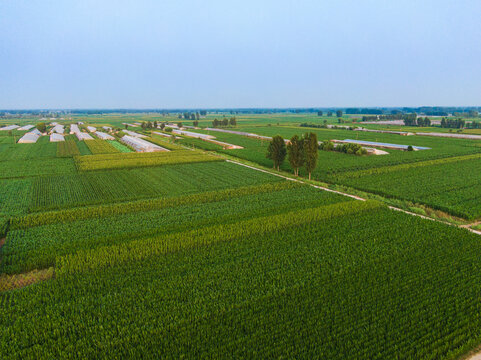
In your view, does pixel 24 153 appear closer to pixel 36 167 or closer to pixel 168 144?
pixel 36 167

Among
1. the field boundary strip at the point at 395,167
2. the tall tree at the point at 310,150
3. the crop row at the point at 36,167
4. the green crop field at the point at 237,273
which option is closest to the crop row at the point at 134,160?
the crop row at the point at 36,167

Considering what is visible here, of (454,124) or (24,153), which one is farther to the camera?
(454,124)

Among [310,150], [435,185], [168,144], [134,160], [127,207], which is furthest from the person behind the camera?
[168,144]

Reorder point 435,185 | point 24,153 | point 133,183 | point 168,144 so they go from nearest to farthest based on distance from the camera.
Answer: point 435,185 < point 133,183 < point 24,153 < point 168,144

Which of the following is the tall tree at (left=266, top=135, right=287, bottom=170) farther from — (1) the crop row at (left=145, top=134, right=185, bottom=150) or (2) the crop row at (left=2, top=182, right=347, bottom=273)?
(1) the crop row at (left=145, top=134, right=185, bottom=150)

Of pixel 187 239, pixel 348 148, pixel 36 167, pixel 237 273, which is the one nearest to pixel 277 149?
pixel 348 148

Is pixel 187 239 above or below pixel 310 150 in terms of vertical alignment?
below

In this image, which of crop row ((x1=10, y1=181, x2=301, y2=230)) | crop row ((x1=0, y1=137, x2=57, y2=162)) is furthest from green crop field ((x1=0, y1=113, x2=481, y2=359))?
crop row ((x1=0, y1=137, x2=57, y2=162))

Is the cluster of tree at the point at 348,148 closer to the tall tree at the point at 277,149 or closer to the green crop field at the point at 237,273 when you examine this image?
the tall tree at the point at 277,149
